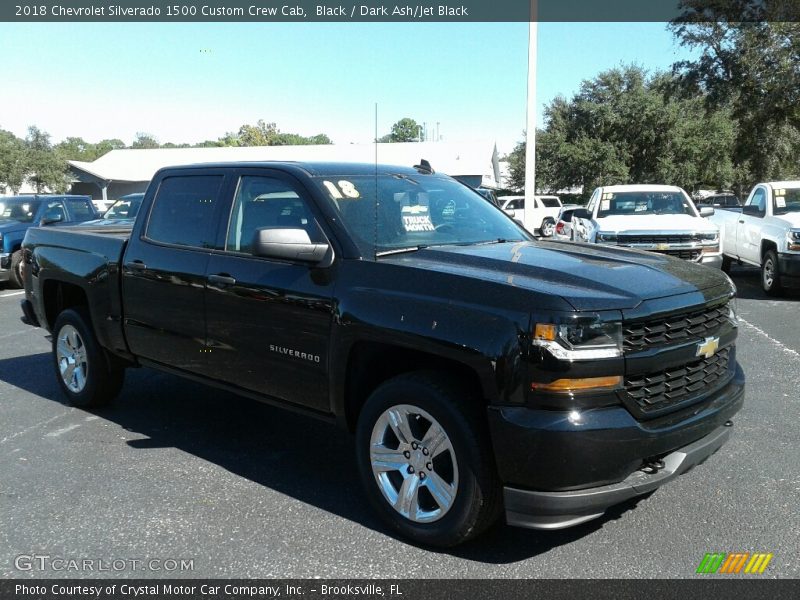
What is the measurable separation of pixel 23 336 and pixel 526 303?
791cm

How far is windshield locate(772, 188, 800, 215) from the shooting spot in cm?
1191

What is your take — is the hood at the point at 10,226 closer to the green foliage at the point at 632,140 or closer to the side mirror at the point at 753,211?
the side mirror at the point at 753,211

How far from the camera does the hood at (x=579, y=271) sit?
327cm

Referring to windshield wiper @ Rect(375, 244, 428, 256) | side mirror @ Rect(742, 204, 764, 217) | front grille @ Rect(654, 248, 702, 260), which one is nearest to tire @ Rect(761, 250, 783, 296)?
side mirror @ Rect(742, 204, 764, 217)

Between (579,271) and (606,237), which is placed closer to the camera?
(579,271)

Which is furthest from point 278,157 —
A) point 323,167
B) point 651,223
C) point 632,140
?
point 323,167

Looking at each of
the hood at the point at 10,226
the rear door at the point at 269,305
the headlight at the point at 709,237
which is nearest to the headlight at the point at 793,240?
the headlight at the point at 709,237

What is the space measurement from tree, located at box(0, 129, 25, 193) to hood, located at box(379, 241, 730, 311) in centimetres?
6237

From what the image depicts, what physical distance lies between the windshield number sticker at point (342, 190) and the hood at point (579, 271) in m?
0.57

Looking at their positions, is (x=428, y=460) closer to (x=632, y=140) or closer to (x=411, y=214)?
(x=411, y=214)

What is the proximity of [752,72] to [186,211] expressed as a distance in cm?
2578

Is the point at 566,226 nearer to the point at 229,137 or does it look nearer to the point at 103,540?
the point at 103,540

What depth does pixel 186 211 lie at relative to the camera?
5.01m

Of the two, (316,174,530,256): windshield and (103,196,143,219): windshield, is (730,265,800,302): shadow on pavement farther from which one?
(103,196,143,219): windshield
